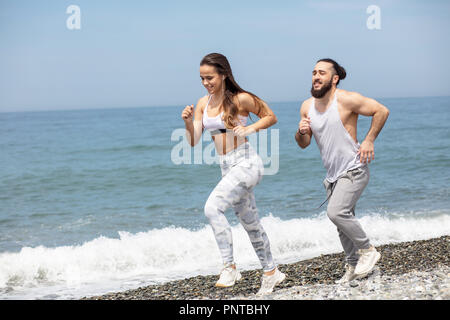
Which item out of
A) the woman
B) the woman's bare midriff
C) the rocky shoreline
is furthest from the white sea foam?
the woman's bare midriff

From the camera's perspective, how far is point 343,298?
4914 mm

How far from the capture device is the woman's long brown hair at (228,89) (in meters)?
5.20

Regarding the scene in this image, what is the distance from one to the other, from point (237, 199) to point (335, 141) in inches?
41.2

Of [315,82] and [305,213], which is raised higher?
[315,82]

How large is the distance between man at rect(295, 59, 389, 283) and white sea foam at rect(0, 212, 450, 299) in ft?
14.8

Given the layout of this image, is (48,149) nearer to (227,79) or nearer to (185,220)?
(185,220)

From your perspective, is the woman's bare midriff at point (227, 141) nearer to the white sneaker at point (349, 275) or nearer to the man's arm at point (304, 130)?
the man's arm at point (304, 130)

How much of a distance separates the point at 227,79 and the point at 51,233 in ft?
32.9

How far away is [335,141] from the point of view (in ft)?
17.2

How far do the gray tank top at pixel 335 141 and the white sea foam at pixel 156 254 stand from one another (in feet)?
15.1

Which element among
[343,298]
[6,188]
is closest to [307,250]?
[343,298]

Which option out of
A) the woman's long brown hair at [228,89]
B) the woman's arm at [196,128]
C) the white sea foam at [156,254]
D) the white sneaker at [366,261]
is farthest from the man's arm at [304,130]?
the white sea foam at [156,254]

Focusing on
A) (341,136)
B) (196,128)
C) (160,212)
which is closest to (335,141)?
(341,136)

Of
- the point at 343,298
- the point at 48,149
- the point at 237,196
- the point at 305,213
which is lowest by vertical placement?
the point at 48,149
